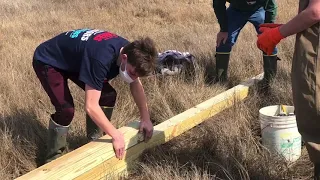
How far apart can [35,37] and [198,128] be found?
19.7ft

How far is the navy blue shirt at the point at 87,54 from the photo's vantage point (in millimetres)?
3092

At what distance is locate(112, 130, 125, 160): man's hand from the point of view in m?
3.19

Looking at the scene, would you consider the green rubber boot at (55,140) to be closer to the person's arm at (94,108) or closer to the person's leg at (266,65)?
the person's arm at (94,108)

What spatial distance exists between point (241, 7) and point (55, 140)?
2.85m

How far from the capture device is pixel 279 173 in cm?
314

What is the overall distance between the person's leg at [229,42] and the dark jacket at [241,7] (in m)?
0.11

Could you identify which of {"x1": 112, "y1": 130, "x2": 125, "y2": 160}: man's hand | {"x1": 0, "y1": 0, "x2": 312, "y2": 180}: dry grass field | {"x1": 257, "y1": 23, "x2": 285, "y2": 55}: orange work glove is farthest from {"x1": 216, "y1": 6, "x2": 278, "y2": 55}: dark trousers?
{"x1": 257, "y1": 23, "x2": 285, "y2": 55}: orange work glove

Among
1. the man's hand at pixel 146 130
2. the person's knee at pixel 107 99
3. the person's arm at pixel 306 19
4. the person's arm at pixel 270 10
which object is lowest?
the man's hand at pixel 146 130

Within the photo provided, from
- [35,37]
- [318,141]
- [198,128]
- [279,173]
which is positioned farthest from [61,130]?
[35,37]

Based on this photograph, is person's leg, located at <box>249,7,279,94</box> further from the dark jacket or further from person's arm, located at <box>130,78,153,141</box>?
person's arm, located at <box>130,78,153,141</box>

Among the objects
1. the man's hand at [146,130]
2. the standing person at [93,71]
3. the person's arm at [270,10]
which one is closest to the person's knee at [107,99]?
the standing person at [93,71]

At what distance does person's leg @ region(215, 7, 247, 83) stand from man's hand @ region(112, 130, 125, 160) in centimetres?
248

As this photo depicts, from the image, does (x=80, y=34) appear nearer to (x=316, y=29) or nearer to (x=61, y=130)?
(x=61, y=130)

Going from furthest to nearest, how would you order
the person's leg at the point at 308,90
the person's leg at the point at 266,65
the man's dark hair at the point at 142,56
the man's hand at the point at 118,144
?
the person's leg at the point at 266,65 < the man's hand at the point at 118,144 < the man's dark hair at the point at 142,56 < the person's leg at the point at 308,90
